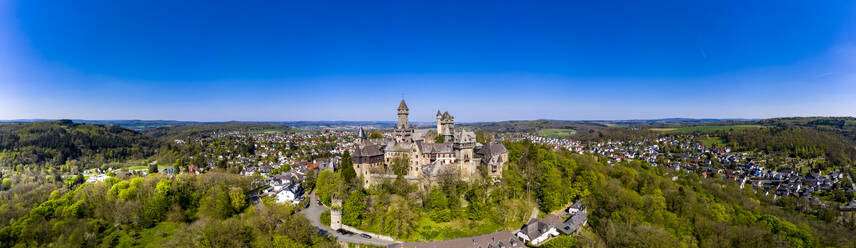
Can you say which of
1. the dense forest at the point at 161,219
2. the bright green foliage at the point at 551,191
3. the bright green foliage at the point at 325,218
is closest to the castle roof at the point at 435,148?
the bright green foliage at the point at 551,191

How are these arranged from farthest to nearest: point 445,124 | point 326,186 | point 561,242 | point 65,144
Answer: point 65,144 < point 445,124 < point 326,186 < point 561,242

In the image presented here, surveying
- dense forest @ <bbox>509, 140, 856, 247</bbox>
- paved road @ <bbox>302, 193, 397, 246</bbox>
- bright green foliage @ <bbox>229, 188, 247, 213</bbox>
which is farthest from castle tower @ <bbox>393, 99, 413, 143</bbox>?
bright green foliage @ <bbox>229, 188, 247, 213</bbox>

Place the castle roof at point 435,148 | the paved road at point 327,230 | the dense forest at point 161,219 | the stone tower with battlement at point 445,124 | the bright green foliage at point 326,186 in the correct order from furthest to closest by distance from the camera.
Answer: the stone tower with battlement at point 445,124 < the bright green foliage at point 326,186 < the castle roof at point 435,148 < the paved road at point 327,230 < the dense forest at point 161,219

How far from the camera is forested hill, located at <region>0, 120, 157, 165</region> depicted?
7597 cm

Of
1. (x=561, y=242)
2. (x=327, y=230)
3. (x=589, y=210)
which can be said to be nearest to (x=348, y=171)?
(x=327, y=230)

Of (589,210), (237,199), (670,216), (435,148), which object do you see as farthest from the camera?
(237,199)

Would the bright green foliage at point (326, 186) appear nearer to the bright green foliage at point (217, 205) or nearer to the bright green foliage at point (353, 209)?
the bright green foliage at point (353, 209)

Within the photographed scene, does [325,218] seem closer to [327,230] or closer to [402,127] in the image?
[327,230]

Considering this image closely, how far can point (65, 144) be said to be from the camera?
290ft

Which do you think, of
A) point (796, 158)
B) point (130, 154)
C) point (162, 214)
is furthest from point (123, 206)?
point (796, 158)

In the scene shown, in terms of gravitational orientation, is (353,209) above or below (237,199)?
above

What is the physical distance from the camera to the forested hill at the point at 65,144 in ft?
249

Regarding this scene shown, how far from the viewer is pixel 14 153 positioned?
72.9 metres

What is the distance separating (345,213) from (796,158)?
115829 mm
